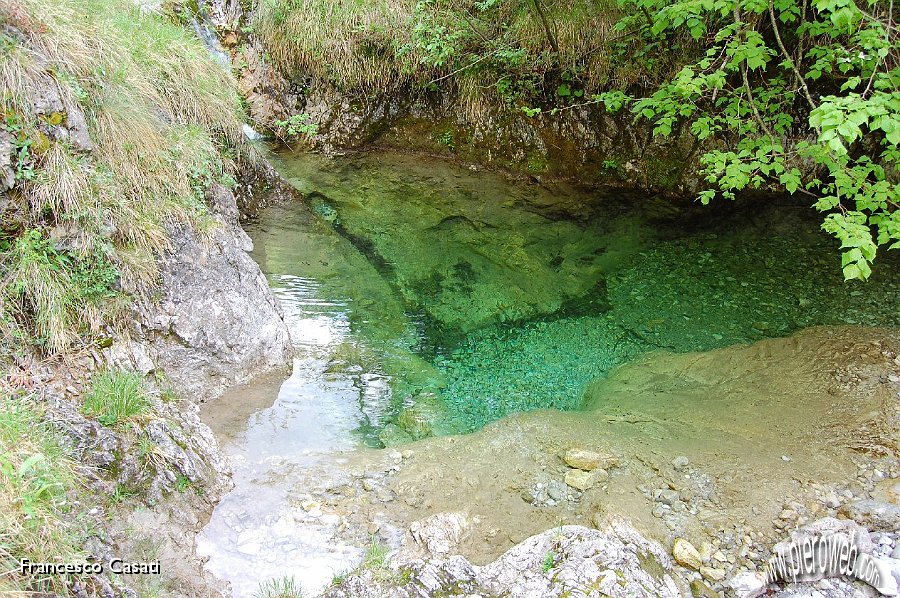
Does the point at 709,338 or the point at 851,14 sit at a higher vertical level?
the point at 851,14

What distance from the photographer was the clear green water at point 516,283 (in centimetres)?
532

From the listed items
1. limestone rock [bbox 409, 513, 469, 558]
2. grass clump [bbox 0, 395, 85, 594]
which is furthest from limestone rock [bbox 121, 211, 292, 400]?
limestone rock [bbox 409, 513, 469, 558]

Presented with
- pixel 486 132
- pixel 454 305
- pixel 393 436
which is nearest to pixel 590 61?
pixel 486 132

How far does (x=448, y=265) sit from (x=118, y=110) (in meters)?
3.86

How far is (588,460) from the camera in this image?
4.02 m

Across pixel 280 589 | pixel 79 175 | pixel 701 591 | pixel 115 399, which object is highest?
pixel 79 175

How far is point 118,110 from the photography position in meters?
4.72

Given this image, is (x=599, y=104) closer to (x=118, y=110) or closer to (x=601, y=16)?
(x=601, y=16)

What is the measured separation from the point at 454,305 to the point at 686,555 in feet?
12.1

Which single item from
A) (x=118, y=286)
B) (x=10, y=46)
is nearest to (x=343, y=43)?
(x=10, y=46)

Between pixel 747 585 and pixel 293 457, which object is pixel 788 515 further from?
pixel 293 457

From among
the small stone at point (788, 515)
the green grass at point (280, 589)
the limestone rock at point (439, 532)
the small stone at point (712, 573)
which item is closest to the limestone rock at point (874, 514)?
the small stone at point (788, 515)

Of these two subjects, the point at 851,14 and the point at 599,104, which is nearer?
the point at 851,14

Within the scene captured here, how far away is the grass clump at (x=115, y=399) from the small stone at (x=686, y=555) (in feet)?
11.4
